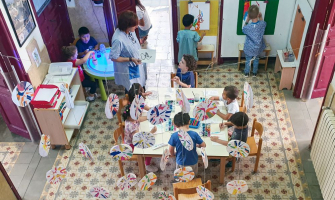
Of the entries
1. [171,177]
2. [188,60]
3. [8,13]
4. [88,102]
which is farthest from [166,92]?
[8,13]

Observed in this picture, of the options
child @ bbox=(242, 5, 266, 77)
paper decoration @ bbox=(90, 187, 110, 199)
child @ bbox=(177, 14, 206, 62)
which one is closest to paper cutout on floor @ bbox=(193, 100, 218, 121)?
paper decoration @ bbox=(90, 187, 110, 199)

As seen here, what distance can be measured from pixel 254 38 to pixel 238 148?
3156mm

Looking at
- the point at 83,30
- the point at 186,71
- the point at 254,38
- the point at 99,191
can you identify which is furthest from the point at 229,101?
the point at 83,30

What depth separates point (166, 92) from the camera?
5.02m

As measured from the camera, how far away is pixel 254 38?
600 centimetres

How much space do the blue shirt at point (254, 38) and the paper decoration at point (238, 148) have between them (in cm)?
313

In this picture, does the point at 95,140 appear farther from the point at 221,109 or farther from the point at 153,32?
the point at 153,32

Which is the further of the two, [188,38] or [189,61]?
[188,38]

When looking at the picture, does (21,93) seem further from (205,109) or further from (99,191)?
(205,109)

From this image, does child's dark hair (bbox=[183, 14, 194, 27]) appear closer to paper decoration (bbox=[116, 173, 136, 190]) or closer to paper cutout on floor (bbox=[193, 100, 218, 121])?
paper cutout on floor (bbox=[193, 100, 218, 121])

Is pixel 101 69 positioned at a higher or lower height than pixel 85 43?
lower

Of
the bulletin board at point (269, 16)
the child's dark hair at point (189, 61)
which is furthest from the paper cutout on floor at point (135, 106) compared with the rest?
the bulletin board at point (269, 16)

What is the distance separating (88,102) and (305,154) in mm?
3376

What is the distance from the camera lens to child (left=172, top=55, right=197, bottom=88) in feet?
15.8
